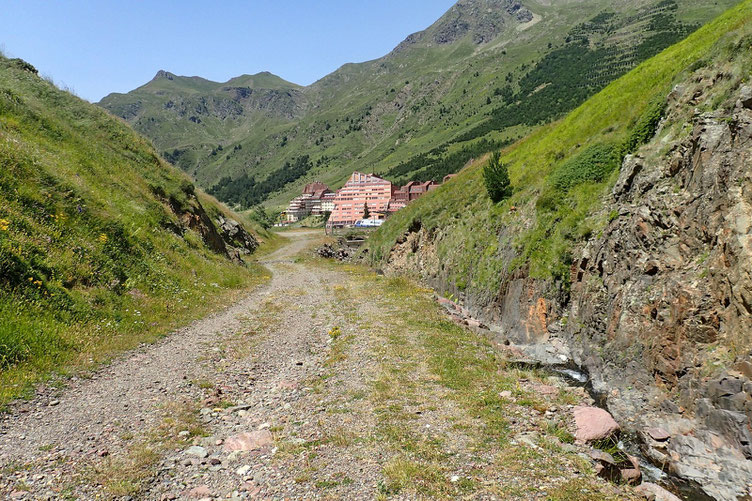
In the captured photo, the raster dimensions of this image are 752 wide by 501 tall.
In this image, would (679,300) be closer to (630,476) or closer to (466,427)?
(630,476)

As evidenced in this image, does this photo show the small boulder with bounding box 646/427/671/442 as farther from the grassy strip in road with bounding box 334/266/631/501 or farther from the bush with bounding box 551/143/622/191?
the bush with bounding box 551/143/622/191

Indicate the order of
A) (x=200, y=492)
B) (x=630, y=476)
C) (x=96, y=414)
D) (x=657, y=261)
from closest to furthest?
(x=200, y=492), (x=630, y=476), (x=96, y=414), (x=657, y=261)

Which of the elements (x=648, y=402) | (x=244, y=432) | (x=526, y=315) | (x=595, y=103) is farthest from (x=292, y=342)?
(x=595, y=103)

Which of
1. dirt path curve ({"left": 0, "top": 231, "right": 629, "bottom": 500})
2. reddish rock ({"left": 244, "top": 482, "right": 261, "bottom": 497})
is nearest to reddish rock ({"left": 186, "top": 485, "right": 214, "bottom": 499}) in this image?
dirt path curve ({"left": 0, "top": 231, "right": 629, "bottom": 500})

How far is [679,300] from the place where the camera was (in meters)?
11.0

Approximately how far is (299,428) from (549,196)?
19648 mm

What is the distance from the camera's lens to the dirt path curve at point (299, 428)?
24.3ft

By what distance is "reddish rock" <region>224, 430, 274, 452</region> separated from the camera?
8930mm

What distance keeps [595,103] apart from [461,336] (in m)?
25.1

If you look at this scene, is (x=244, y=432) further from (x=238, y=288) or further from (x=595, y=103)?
(x=595, y=103)

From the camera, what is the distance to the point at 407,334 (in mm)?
19266

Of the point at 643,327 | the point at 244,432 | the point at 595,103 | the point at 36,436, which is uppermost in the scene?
the point at 595,103

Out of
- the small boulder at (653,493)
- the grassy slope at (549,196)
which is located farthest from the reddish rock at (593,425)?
the grassy slope at (549,196)

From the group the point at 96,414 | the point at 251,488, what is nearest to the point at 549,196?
the point at 251,488
